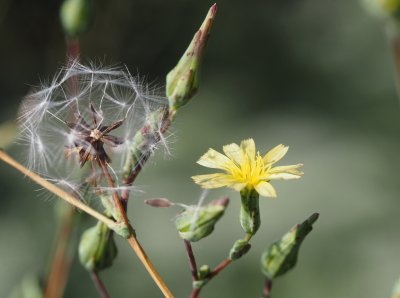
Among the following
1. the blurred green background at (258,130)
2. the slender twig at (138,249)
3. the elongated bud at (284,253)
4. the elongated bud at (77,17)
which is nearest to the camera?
the slender twig at (138,249)

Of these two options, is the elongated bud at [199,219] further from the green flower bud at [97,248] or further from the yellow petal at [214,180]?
the green flower bud at [97,248]

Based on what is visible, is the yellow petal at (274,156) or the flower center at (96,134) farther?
the yellow petal at (274,156)

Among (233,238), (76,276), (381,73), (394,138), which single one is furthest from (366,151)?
(76,276)

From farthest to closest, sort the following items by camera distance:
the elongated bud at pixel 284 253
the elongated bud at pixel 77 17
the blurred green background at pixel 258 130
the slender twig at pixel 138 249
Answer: the blurred green background at pixel 258 130 → the elongated bud at pixel 77 17 → the elongated bud at pixel 284 253 → the slender twig at pixel 138 249

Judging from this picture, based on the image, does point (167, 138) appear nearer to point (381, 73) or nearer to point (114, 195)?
point (114, 195)

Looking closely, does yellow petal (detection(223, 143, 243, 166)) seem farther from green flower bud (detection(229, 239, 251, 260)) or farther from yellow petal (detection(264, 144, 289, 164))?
green flower bud (detection(229, 239, 251, 260))

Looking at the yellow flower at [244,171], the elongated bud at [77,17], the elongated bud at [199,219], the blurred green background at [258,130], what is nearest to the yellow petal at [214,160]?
the yellow flower at [244,171]

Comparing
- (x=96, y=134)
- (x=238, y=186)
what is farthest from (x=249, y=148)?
(x=96, y=134)

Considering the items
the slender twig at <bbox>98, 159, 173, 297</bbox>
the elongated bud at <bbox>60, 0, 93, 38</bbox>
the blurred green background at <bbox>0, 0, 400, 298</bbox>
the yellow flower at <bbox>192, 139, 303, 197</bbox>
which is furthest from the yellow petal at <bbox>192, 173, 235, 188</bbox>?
the blurred green background at <bbox>0, 0, 400, 298</bbox>
